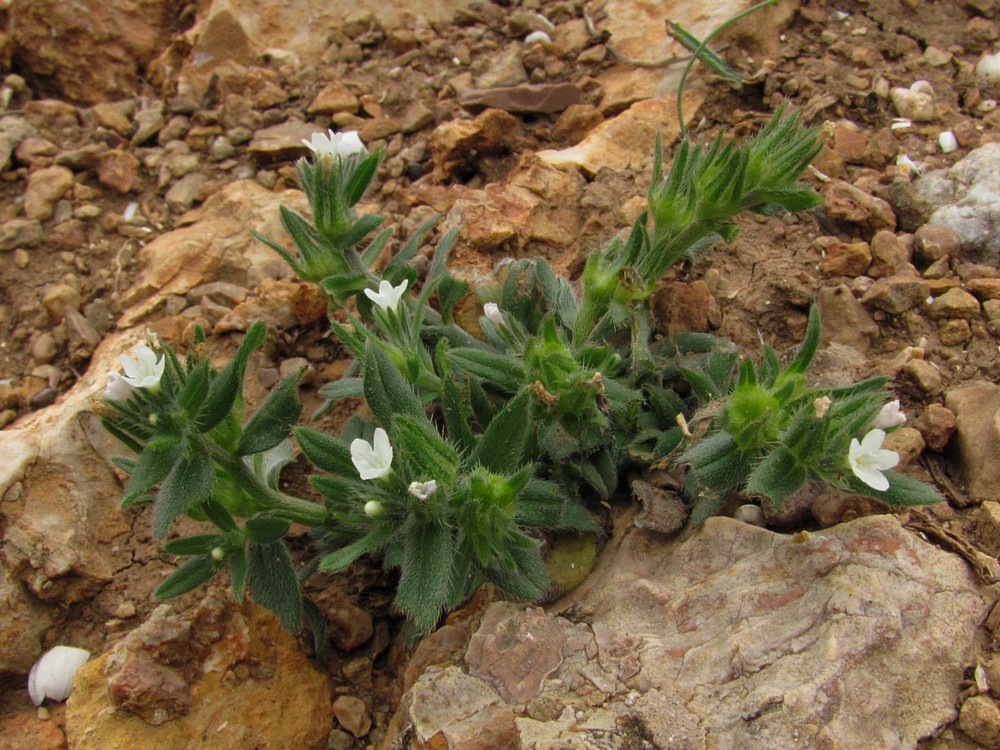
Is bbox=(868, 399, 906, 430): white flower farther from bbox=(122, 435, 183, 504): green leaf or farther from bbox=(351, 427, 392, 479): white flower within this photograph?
bbox=(122, 435, 183, 504): green leaf

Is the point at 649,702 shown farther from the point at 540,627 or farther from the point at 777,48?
the point at 777,48

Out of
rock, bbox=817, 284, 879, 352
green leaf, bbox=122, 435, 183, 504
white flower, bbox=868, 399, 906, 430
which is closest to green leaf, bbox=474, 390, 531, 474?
green leaf, bbox=122, 435, 183, 504

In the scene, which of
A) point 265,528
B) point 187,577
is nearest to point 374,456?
point 265,528

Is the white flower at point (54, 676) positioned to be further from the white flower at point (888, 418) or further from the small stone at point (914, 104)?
the small stone at point (914, 104)

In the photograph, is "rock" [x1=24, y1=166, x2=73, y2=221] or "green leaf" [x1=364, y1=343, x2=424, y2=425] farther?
"rock" [x1=24, y1=166, x2=73, y2=221]

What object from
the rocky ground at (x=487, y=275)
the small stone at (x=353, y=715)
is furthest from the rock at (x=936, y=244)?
the small stone at (x=353, y=715)

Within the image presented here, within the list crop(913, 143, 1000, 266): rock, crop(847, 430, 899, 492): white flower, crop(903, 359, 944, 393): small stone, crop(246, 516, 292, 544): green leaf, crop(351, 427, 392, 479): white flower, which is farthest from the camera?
crop(913, 143, 1000, 266): rock

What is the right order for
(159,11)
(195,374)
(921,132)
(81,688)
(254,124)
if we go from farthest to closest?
(159,11)
(254,124)
(921,132)
(81,688)
(195,374)

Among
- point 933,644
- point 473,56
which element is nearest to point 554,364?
point 933,644
